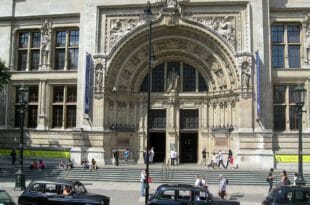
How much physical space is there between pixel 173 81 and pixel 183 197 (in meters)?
21.7

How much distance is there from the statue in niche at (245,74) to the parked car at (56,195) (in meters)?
18.7

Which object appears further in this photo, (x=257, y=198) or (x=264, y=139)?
(x=264, y=139)

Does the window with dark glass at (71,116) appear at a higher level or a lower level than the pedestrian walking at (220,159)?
higher

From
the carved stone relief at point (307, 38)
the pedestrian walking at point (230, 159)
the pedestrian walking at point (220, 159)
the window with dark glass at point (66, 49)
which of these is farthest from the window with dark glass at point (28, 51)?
the carved stone relief at point (307, 38)

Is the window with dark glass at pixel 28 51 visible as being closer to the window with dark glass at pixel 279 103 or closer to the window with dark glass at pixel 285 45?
the window with dark glass at pixel 285 45

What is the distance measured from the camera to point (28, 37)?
129 feet

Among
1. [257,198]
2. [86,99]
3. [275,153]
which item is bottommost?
[257,198]

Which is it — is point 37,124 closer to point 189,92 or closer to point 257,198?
point 189,92

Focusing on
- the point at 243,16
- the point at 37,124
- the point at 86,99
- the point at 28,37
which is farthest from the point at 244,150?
the point at 28,37

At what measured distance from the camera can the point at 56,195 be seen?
18172 mm

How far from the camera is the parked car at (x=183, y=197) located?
16984mm

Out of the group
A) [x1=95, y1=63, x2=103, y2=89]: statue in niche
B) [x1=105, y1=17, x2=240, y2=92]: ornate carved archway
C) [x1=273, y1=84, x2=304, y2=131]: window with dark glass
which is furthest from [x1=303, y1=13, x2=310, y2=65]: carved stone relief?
[x1=95, y1=63, x2=103, y2=89]: statue in niche

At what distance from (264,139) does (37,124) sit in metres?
19.3

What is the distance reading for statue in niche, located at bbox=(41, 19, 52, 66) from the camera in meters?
38.0
